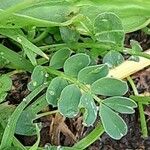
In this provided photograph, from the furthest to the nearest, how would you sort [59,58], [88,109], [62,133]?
[62,133] < [59,58] < [88,109]

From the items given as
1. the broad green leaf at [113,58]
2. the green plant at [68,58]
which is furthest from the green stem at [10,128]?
the broad green leaf at [113,58]

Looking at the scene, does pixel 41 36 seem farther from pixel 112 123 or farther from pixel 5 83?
pixel 112 123

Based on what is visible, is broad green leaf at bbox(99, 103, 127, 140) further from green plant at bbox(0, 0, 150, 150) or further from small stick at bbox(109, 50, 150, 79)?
small stick at bbox(109, 50, 150, 79)

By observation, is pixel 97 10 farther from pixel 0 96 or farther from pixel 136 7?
pixel 0 96

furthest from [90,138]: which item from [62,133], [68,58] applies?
[68,58]

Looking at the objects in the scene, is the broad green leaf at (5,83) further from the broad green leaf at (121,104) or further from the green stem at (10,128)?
the broad green leaf at (121,104)

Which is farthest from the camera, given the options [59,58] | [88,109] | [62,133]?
[62,133]

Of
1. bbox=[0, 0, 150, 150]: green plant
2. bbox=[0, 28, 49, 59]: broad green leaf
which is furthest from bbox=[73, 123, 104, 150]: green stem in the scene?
bbox=[0, 28, 49, 59]: broad green leaf
